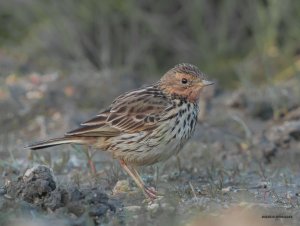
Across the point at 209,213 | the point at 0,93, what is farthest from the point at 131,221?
the point at 0,93

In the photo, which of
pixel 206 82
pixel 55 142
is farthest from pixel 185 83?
pixel 55 142

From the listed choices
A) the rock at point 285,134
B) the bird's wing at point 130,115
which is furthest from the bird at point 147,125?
the rock at point 285,134

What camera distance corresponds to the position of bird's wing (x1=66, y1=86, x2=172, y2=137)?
7289 mm

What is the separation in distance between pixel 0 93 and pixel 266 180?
4.93 meters

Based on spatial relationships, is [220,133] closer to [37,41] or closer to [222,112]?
[222,112]

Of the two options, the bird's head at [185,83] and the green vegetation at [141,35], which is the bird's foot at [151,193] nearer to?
the bird's head at [185,83]

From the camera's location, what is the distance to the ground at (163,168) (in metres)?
6.06

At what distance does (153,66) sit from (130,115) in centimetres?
599

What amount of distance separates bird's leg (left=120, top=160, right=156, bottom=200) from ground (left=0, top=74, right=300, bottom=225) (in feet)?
0.28

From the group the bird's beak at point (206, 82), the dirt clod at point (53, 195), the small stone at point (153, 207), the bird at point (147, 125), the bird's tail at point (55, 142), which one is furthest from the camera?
the bird's beak at point (206, 82)

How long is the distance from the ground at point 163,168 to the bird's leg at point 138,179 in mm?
86

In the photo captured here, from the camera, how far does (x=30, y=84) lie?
11.7 metres

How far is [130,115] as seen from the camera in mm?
7473

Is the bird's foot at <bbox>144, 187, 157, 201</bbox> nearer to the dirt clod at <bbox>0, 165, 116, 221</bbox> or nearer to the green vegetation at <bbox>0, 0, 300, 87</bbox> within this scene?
the dirt clod at <bbox>0, 165, 116, 221</bbox>
